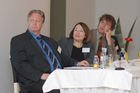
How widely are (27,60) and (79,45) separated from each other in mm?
1036

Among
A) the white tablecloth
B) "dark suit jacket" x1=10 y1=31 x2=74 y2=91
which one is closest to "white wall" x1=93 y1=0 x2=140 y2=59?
"dark suit jacket" x1=10 y1=31 x2=74 y2=91

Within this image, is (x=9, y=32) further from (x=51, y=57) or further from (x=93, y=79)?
(x=93, y=79)

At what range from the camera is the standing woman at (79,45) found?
349cm

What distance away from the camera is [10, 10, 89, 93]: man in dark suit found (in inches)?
105

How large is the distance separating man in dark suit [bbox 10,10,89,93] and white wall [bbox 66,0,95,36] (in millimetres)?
2710

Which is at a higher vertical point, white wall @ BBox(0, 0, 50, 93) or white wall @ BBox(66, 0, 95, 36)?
white wall @ BBox(66, 0, 95, 36)

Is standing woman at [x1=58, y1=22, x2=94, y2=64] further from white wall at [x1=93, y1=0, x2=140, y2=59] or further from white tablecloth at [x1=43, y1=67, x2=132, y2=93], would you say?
white wall at [x1=93, y1=0, x2=140, y2=59]

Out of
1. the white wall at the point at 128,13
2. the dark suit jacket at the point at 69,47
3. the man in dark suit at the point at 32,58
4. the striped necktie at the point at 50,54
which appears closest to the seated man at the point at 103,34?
the dark suit jacket at the point at 69,47

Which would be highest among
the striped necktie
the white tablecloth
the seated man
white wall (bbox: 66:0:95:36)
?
white wall (bbox: 66:0:95:36)

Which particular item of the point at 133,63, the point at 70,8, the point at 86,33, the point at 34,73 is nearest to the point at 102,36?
the point at 86,33

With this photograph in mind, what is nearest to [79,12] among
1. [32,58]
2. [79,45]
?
[79,45]

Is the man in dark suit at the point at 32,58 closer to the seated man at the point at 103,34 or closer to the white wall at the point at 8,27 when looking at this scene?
the white wall at the point at 8,27

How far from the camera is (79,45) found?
357cm

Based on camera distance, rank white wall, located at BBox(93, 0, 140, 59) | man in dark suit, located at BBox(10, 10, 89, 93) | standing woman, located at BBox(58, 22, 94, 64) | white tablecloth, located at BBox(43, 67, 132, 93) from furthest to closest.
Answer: white wall, located at BBox(93, 0, 140, 59)
standing woman, located at BBox(58, 22, 94, 64)
man in dark suit, located at BBox(10, 10, 89, 93)
white tablecloth, located at BBox(43, 67, 132, 93)
